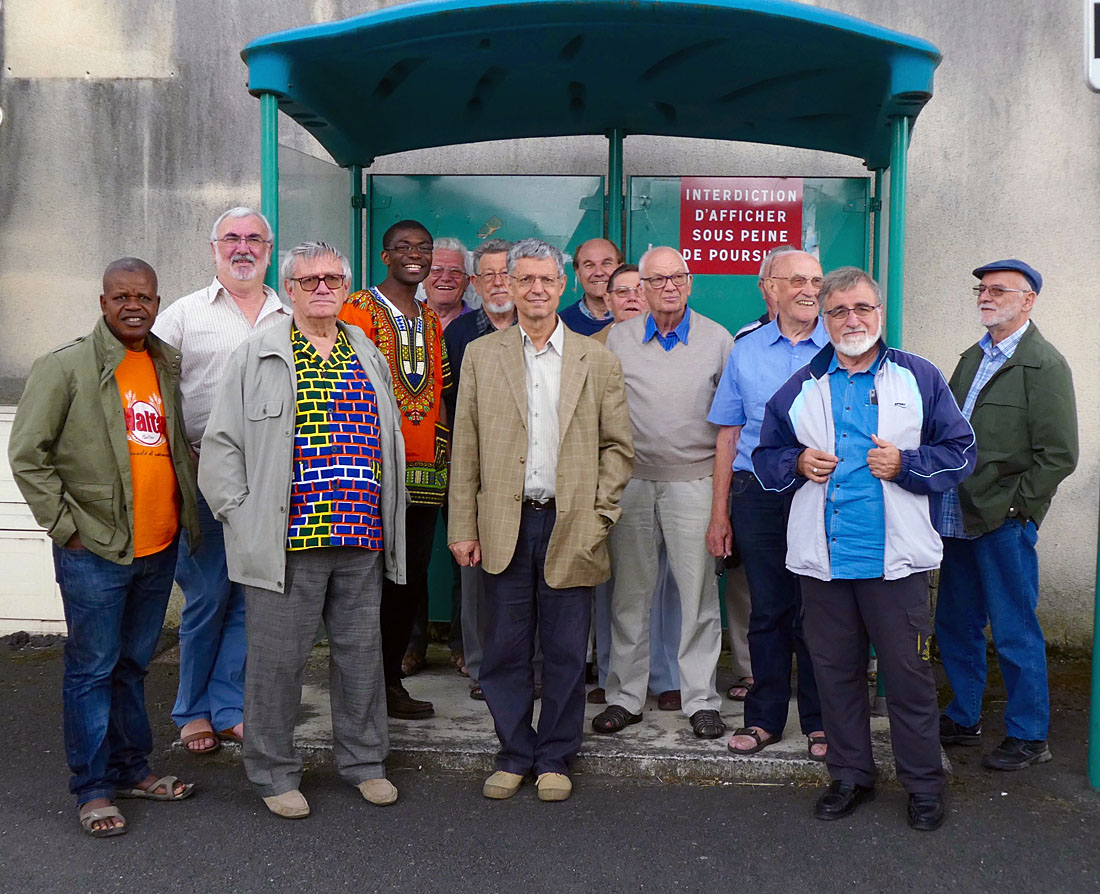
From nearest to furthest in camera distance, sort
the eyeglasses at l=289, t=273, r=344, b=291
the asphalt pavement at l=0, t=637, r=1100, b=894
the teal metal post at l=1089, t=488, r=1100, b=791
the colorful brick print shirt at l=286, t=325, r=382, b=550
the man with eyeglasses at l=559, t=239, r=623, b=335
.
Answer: the asphalt pavement at l=0, t=637, r=1100, b=894
the colorful brick print shirt at l=286, t=325, r=382, b=550
the eyeglasses at l=289, t=273, r=344, b=291
the teal metal post at l=1089, t=488, r=1100, b=791
the man with eyeglasses at l=559, t=239, r=623, b=335

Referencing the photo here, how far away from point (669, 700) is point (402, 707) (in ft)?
3.67

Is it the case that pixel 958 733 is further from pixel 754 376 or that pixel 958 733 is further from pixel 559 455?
pixel 559 455

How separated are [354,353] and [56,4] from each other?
3.77 m

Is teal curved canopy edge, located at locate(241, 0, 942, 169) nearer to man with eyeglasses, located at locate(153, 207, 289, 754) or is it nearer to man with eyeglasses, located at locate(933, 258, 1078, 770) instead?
man with eyeglasses, located at locate(153, 207, 289, 754)

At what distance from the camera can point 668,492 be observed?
435cm

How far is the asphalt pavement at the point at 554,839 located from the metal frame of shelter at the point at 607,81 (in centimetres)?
63

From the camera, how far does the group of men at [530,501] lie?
358cm

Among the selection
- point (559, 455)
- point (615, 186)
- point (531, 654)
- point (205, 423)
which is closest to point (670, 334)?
point (559, 455)

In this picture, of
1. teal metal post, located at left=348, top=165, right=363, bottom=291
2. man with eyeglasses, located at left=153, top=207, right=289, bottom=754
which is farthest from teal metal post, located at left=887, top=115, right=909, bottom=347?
teal metal post, located at left=348, top=165, right=363, bottom=291

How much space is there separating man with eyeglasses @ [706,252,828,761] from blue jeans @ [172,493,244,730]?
6.31 feet

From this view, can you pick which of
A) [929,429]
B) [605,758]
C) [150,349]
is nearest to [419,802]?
[605,758]

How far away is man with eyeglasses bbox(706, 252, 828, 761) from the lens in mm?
4109

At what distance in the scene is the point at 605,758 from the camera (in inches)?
162

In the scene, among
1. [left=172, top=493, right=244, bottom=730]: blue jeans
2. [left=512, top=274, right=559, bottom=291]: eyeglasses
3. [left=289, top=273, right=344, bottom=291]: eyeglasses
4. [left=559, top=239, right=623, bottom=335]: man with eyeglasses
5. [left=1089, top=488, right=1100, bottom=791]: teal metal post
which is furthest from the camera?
[left=559, top=239, right=623, bottom=335]: man with eyeglasses
